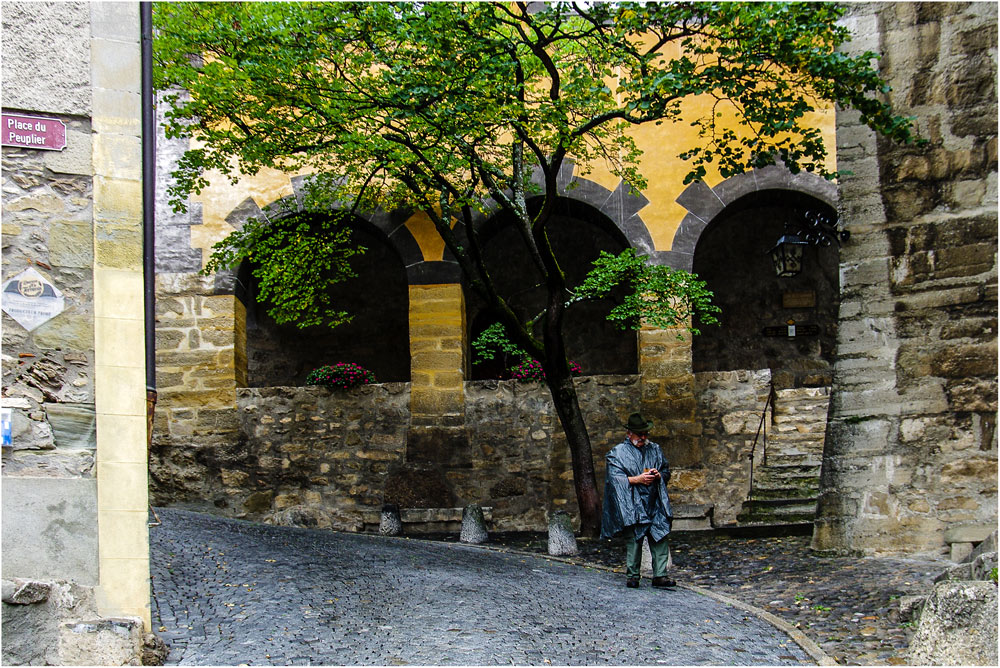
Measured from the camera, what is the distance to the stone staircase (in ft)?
35.0

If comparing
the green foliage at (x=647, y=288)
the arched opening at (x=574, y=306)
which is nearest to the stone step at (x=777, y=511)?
the green foliage at (x=647, y=288)

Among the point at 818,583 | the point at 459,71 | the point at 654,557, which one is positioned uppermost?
the point at 459,71

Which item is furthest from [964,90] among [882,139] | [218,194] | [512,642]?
[218,194]

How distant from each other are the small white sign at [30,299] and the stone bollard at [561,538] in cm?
604

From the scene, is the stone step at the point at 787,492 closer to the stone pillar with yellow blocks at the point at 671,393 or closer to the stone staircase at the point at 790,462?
the stone staircase at the point at 790,462

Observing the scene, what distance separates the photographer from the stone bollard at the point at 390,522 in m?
11.5

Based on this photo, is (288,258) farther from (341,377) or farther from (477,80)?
(477,80)

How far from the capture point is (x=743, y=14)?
828 centimetres

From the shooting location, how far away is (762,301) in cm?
1446

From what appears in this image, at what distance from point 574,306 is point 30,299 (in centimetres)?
1066

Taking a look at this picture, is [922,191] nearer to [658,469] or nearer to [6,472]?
[658,469]

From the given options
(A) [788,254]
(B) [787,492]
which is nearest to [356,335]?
(B) [787,492]

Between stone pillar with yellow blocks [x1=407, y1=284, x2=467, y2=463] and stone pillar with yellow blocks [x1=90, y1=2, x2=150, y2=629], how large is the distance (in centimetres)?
705

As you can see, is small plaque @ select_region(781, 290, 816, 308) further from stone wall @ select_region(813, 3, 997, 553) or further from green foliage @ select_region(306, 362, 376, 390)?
stone wall @ select_region(813, 3, 997, 553)
